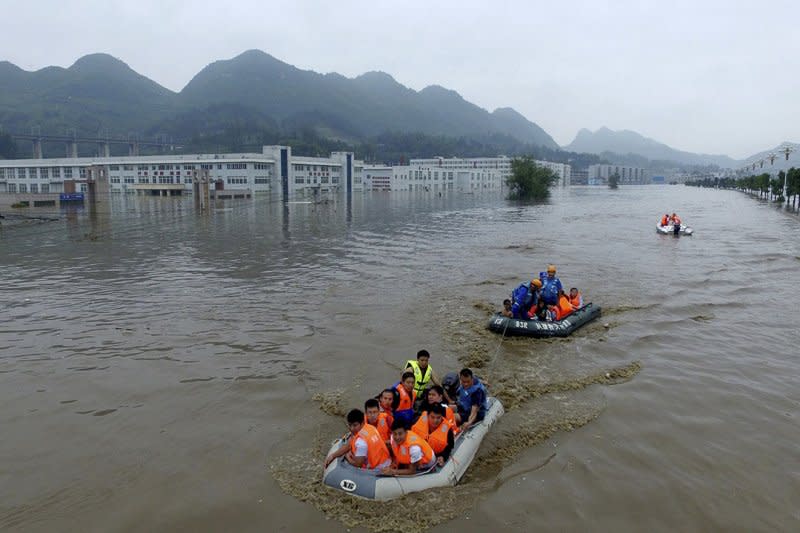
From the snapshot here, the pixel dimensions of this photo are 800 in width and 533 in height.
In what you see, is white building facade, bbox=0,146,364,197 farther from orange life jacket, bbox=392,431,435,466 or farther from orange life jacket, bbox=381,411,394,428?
orange life jacket, bbox=392,431,435,466

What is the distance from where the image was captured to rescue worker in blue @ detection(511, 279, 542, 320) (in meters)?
14.9

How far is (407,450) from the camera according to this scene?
24.9ft

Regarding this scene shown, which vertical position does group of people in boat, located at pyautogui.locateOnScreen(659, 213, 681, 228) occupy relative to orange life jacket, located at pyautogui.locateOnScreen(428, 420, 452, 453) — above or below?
above

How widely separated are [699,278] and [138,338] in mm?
21700

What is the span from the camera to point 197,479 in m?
8.02

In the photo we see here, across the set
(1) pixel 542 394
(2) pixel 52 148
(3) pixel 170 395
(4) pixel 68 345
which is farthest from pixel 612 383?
(2) pixel 52 148

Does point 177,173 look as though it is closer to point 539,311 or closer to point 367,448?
point 539,311

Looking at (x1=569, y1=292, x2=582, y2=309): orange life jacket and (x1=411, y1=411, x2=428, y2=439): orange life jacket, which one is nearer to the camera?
(x1=411, y1=411, x2=428, y2=439): orange life jacket

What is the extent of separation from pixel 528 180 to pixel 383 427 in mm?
83287

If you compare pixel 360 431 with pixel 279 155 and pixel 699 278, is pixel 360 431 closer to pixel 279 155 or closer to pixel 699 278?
pixel 699 278

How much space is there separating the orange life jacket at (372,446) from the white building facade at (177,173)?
91.3 meters

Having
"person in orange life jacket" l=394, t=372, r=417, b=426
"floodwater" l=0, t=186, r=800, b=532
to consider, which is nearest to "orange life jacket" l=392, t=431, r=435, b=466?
"floodwater" l=0, t=186, r=800, b=532

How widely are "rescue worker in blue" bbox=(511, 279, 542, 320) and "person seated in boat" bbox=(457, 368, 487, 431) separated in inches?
238

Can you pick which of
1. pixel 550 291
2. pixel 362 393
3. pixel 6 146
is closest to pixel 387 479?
pixel 362 393
